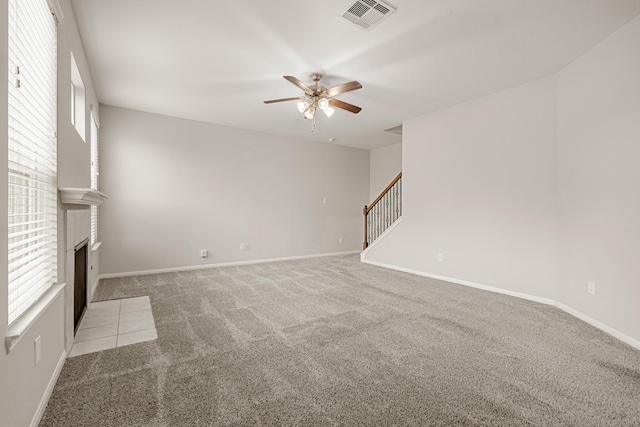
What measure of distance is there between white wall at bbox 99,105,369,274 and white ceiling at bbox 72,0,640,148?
2.69 feet

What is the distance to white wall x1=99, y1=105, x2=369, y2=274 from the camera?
4762 millimetres

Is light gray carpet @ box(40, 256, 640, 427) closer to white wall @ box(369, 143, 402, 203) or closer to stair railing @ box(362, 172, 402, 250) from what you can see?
stair railing @ box(362, 172, 402, 250)

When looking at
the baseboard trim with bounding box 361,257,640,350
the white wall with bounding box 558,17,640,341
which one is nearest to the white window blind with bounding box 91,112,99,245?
the baseboard trim with bounding box 361,257,640,350

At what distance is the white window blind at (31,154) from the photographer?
1.35 meters

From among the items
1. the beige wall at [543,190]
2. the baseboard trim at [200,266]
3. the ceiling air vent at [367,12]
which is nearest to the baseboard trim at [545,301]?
the beige wall at [543,190]

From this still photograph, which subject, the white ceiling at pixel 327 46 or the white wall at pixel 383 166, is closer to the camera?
the white ceiling at pixel 327 46

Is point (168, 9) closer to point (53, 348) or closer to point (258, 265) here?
point (53, 348)

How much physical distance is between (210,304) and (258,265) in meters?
2.37

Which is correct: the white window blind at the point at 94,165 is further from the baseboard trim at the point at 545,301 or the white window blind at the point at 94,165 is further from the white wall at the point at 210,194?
the baseboard trim at the point at 545,301

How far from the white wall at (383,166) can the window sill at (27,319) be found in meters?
6.49

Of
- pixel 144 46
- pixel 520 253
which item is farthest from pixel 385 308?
pixel 144 46

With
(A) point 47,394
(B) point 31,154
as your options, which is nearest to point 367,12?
(B) point 31,154

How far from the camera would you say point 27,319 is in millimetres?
1428

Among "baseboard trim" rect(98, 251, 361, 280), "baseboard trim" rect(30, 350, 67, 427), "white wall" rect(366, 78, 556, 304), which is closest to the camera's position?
"baseboard trim" rect(30, 350, 67, 427)
